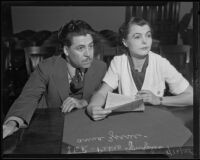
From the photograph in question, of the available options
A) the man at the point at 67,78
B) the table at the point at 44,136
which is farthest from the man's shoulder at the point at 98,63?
the table at the point at 44,136

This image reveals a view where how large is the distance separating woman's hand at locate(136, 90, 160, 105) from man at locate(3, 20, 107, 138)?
0.17m

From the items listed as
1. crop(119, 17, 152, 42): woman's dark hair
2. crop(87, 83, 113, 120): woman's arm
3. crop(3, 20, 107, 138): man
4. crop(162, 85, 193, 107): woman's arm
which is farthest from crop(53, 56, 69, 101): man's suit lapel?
crop(162, 85, 193, 107): woman's arm

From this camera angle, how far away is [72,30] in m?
1.19

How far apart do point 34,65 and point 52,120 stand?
0.23 meters

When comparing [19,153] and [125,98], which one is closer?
[19,153]

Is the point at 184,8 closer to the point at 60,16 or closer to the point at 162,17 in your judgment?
the point at 162,17

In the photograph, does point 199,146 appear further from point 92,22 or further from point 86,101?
point 92,22

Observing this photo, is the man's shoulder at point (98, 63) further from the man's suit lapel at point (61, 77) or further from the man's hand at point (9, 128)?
the man's hand at point (9, 128)

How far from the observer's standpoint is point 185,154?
113 centimetres

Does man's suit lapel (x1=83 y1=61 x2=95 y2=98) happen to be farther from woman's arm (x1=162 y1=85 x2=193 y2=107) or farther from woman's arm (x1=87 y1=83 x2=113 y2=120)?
woman's arm (x1=162 y1=85 x2=193 y2=107)

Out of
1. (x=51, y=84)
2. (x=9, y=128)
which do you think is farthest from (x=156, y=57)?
(x=9, y=128)

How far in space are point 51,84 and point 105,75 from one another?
0.71ft

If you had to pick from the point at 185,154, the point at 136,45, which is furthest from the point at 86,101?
the point at 185,154

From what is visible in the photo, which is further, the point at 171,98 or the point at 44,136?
the point at 171,98
